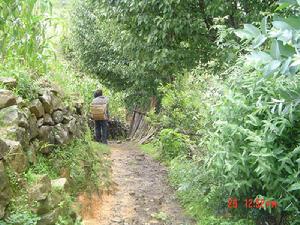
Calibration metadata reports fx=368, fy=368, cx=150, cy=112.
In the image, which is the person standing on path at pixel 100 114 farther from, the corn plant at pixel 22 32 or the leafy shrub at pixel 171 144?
the corn plant at pixel 22 32

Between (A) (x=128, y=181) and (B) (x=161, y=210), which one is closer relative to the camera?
(B) (x=161, y=210)

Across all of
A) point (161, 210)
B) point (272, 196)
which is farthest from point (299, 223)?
point (161, 210)

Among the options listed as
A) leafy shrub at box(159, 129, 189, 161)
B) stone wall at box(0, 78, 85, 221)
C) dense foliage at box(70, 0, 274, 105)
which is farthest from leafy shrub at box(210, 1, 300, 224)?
leafy shrub at box(159, 129, 189, 161)

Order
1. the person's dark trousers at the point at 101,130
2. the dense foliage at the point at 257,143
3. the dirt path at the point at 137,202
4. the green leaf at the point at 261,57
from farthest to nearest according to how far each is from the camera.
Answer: the person's dark trousers at the point at 101,130
the dirt path at the point at 137,202
the dense foliage at the point at 257,143
the green leaf at the point at 261,57

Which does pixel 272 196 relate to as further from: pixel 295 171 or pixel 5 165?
pixel 5 165

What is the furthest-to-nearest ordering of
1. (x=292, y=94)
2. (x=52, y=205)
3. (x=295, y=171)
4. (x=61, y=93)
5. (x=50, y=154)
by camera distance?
(x=61, y=93) < (x=50, y=154) < (x=52, y=205) < (x=295, y=171) < (x=292, y=94)

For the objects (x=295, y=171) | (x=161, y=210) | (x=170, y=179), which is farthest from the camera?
(x=170, y=179)

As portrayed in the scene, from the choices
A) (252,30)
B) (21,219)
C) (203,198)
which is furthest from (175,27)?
(252,30)

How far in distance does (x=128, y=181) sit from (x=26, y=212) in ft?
12.1

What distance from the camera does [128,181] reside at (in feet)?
23.9

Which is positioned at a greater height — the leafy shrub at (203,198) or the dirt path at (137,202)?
the leafy shrub at (203,198)
